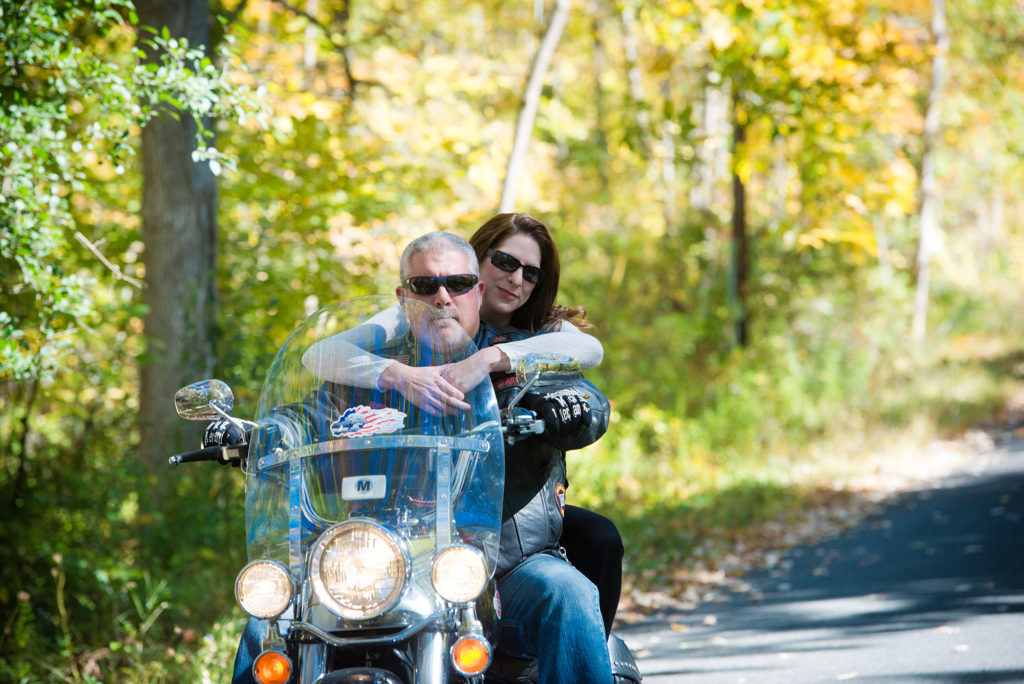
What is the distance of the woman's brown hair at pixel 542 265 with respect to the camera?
3199 millimetres

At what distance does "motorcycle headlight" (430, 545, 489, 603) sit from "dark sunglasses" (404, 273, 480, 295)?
83cm

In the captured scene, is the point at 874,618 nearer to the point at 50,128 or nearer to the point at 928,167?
the point at 50,128

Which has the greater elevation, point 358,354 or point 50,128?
point 50,128

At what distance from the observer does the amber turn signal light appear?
6.90ft

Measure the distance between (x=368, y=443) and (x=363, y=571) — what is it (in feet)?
0.98

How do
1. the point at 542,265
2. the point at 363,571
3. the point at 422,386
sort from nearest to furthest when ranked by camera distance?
the point at 363,571 → the point at 422,386 → the point at 542,265

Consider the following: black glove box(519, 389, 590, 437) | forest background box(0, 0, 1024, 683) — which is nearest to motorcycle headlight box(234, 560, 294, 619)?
black glove box(519, 389, 590, 437)

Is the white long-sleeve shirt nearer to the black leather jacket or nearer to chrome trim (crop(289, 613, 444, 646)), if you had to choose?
the black leather jacket

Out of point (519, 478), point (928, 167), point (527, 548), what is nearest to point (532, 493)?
point (519, 478)

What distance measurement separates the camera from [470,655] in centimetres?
206

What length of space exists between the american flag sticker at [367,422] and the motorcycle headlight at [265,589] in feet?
1.11

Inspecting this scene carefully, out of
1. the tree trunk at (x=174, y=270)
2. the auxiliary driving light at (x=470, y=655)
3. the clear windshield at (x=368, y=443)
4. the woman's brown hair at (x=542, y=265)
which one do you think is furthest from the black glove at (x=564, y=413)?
the tree trunk at (x=174, y=270)

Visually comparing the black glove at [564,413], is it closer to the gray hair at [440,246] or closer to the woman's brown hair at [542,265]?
the gray hair at [440,246]

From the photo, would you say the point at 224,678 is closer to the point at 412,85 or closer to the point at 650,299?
the point at 412,85
